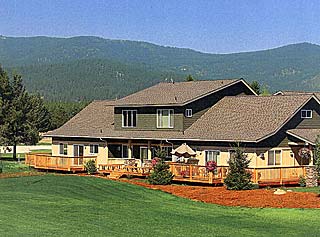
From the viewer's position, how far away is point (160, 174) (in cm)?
3547

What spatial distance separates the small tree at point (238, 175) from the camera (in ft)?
105

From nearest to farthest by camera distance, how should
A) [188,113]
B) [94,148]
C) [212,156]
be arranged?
1. [212,156]
2. [188,113]
3. [94,148]

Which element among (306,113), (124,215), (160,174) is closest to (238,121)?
(306,113)

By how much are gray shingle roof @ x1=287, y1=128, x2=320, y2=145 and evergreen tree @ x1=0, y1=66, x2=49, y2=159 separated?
86.2ft

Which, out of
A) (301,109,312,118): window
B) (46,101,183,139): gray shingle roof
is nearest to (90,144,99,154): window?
(46,101,183,139): gray shingle roof

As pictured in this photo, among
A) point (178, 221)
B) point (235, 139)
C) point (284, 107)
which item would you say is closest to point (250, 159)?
point (235, 139)

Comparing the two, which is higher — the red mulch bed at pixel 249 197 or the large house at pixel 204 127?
the large house at pixel 204 127

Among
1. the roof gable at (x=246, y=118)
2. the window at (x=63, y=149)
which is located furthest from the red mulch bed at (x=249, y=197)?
the window at (x=63, y=149)

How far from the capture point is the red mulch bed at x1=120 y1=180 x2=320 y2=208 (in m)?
26.2

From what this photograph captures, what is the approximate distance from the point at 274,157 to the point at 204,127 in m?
5.23

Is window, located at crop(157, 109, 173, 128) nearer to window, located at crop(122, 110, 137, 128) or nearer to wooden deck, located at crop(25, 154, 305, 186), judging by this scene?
window, located at crop(122, 110, 137, 128)

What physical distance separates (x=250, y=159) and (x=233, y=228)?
16.2 m

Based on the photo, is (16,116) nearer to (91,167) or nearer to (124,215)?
(91,167)

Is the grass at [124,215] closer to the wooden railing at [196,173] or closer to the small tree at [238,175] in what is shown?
the small tree at [238,175]
